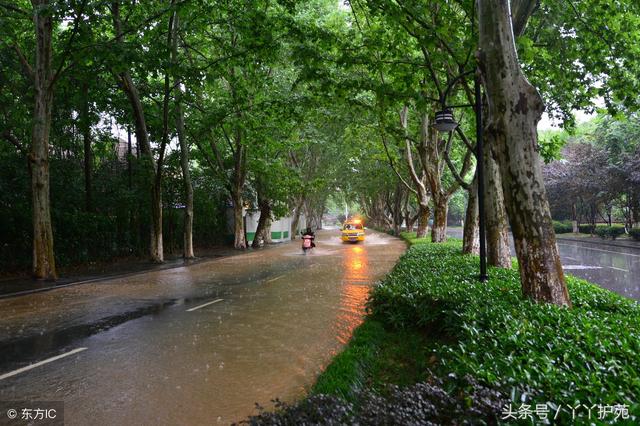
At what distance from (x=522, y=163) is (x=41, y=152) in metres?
14.6

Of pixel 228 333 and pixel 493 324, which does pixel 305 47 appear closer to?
pixel 228 333

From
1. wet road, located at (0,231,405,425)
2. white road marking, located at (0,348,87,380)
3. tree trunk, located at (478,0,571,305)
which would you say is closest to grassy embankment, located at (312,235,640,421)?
tree trunk, located at (478,0,571,305)

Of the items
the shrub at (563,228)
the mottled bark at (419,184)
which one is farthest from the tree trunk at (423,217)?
the shrub at (563,228)

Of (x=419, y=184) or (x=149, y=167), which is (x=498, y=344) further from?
(x=419, y=184)

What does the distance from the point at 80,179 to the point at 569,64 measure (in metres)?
21.3

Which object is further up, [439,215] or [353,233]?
[439,215]

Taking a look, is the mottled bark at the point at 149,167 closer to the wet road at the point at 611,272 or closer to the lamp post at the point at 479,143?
the lamp post at the point at 479,143

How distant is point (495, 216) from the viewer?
440 inches

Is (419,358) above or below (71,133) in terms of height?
below

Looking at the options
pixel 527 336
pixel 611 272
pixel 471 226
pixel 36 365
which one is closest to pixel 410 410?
pixel 527 336

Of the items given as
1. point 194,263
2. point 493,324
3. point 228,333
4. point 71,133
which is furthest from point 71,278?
point 493,324

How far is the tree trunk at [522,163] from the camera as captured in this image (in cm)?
607

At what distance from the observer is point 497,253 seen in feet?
36.8

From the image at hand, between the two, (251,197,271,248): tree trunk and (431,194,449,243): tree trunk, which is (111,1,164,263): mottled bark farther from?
(431,194,449,243): tree trunk
